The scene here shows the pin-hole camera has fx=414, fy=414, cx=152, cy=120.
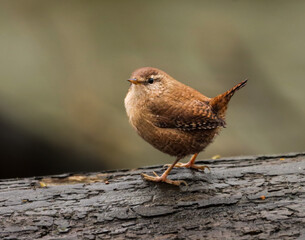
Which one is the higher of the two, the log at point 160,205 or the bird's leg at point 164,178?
the bird's leg at point 164,178

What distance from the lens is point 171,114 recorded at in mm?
3494

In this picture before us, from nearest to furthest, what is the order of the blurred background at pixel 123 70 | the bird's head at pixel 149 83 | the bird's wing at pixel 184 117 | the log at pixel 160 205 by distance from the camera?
the log at pixel 160 205, the bird's wing at pixel 184 117, the bird's head at pixel 149 83, the blurred background at pixel 123 70

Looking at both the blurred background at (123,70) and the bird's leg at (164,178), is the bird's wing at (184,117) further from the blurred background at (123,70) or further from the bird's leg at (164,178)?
the blurred background at (123,70)

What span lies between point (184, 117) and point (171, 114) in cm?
11

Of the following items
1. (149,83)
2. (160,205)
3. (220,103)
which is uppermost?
(149,83)

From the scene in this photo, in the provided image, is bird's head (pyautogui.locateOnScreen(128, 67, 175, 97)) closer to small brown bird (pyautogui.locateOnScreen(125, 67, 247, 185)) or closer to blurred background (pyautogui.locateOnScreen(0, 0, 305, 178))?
small brown bird (pyautogui.locateOnScreen(125, 67, 247, 185))

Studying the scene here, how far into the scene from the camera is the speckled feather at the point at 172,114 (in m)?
3.47

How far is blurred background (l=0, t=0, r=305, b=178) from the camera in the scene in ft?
18.2

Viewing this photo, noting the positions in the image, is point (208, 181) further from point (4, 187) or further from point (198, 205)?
point (4, 187)

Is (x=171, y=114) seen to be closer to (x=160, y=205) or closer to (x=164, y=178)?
(x=164, y=178)

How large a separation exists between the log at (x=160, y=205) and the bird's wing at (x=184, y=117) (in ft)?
1.66

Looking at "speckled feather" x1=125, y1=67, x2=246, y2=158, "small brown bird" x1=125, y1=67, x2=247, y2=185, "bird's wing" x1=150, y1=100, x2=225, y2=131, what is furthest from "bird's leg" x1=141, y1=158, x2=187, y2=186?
"bird's wing" x1=150, y1=100, x2=225, y2=131

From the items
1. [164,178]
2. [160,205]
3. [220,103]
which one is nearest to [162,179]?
[164,178]

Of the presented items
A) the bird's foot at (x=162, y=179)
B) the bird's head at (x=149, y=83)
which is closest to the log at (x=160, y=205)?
the bird's foot at (x=162, y=179)
